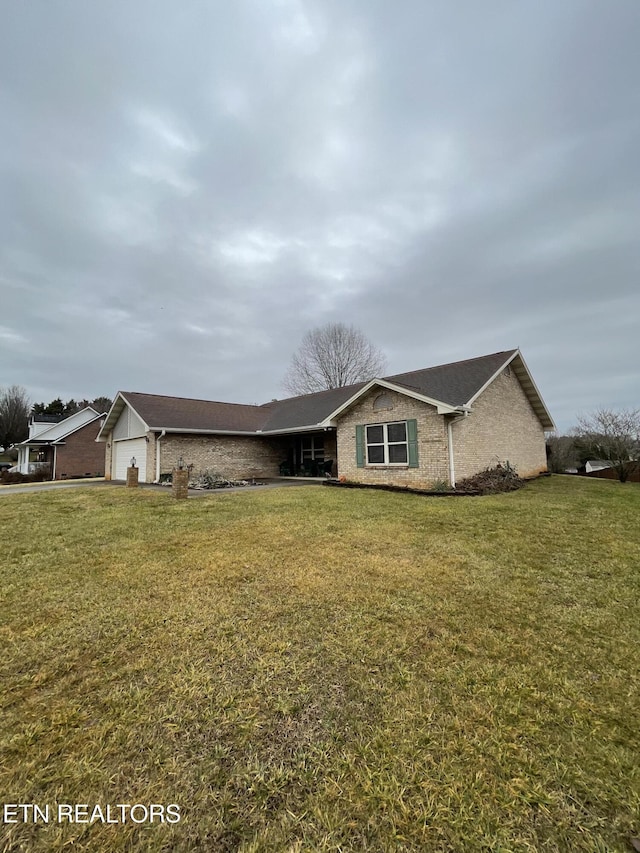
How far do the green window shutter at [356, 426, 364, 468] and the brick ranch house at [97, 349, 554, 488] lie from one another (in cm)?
4

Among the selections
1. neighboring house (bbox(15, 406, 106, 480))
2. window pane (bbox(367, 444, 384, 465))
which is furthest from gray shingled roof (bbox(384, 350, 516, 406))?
neighboring house (bbox(15, 406, 106, 480))

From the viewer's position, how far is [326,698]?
96.2 inches

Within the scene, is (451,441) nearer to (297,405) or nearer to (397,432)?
(397,432)

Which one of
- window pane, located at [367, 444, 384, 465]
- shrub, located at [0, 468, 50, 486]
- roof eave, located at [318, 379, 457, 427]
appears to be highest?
roof eave, located at [318, 379, 457, 427]

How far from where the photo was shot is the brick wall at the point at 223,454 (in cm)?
1591

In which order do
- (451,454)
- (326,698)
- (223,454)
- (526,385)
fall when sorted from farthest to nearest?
(223,454) → (526,385) → (451,454) → (326,698)

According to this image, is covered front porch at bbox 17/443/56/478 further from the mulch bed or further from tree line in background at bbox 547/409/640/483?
tree line in background at bbox 547/409/640/483

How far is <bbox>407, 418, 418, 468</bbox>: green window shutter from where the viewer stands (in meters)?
12.0

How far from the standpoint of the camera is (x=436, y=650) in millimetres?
2975

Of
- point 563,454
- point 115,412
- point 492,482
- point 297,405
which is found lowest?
point 492,482

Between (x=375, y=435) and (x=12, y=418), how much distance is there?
5520cm

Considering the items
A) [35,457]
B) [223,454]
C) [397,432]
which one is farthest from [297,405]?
[35,457]

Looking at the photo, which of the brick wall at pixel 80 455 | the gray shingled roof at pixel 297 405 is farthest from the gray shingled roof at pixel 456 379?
the brick wall at pixel 80 455

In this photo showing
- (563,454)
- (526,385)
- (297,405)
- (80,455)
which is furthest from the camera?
(80,455)
